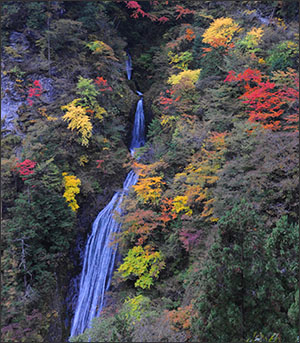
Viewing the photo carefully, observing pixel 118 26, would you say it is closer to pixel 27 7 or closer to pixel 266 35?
pixel 27 7

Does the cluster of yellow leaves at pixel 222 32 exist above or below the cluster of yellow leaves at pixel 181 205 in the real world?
above

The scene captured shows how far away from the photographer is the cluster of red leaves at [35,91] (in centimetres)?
1414

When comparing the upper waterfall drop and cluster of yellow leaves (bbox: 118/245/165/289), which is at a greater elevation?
the upper waterfall drop

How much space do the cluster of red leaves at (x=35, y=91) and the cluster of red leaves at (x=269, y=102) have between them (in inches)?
391

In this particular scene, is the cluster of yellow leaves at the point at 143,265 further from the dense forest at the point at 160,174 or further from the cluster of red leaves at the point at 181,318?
the cluster of red leaves at the point at 181,318

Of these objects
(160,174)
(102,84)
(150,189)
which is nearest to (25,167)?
(150,189)

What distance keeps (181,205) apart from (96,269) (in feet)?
16.2

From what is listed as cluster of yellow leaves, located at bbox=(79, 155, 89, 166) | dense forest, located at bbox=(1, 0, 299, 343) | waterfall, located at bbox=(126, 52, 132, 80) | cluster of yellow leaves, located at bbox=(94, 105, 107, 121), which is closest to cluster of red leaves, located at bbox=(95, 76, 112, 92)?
dense forest, located at bbox=(1, 0, 299, 343)

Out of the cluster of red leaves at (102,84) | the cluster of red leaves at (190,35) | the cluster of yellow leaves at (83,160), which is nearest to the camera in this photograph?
the cluster of yellow leaves at (83,160)

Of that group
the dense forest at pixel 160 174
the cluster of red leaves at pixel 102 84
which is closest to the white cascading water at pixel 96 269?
the dense forest at pixel 160 174

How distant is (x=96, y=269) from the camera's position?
38.7 ft

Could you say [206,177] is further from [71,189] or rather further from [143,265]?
[71,189]

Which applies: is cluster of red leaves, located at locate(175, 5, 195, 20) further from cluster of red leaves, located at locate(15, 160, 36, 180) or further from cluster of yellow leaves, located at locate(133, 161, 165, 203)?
cluster of red leaves, located at locate(15, 160, 36, 180)

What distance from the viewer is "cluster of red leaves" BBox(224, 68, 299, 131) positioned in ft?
27.8
